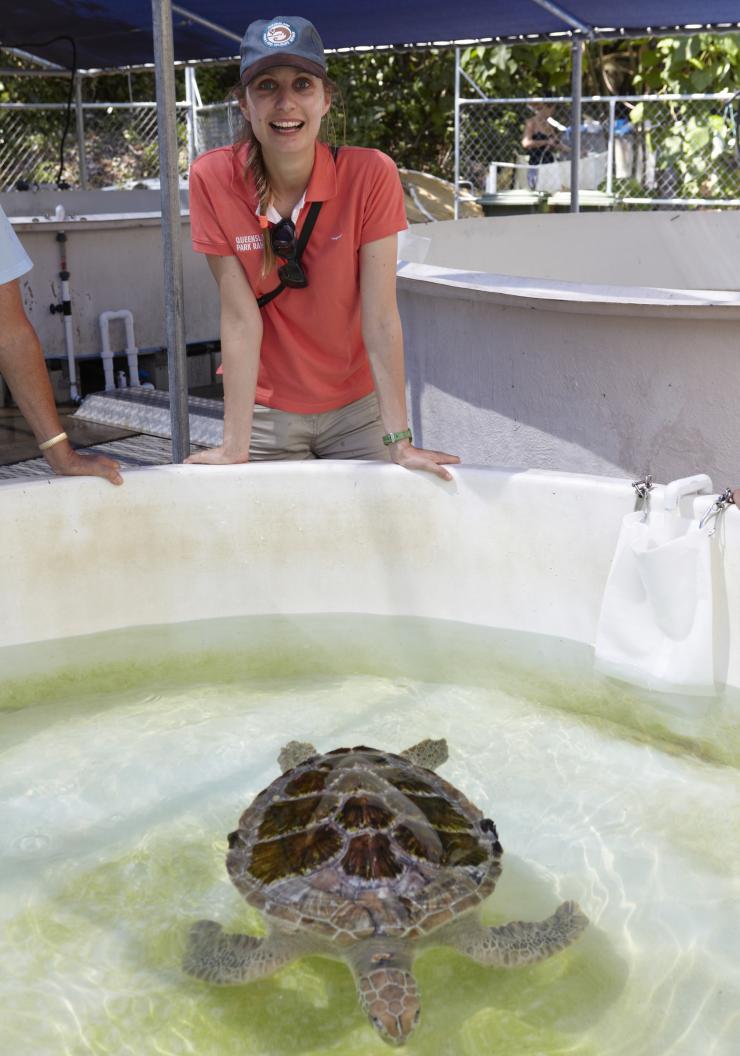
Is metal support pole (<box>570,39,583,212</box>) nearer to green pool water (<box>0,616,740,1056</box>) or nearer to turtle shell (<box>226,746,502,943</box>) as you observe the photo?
green pool water (<box>0,616,740,1056</box>)

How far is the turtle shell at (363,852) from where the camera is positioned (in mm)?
1676

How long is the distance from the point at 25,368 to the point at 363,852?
1.33 metres

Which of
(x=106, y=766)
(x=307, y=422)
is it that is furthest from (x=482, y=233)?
(x=106, y=766)

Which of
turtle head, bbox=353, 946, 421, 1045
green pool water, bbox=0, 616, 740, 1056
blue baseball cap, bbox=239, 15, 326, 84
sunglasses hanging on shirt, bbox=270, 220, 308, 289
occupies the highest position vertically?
blue baseball cap, bbox=239, 15, 326, 84

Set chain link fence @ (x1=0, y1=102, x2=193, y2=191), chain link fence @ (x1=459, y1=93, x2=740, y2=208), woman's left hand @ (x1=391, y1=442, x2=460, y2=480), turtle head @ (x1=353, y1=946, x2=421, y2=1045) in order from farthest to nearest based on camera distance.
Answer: chain link fence @ (x1=0, y1=102, x2=193, y2=191), chain link fence @ (x1=459, y1=93, x2=740, y2=208), woman's left hand @ (x1=391, y1=442, x2=460, y2=480), turtle head @ (x1=353, y1=946, x2=421, y2=1045)

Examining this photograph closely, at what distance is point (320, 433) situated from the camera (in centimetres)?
277

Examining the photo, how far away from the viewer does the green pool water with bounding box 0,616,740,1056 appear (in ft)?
5.49

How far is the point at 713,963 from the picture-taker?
1786mm

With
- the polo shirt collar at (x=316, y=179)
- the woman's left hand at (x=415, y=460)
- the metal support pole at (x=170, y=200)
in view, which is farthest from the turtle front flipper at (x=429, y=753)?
A: the metal support pole at (x=170, y=200)

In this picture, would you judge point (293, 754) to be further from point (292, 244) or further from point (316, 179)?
point (316, 179)

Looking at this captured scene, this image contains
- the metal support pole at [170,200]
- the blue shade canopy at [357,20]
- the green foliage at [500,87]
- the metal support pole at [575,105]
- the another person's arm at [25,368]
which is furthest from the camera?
the green foliage at [500,87]

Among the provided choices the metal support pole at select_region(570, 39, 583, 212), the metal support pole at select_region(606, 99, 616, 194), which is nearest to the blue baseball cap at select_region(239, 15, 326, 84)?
the metal support pole at select_region(570, 39, 583, 212)

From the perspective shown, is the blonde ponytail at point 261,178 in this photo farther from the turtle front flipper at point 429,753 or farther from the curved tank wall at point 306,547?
the turtle front flipper at point 429,753

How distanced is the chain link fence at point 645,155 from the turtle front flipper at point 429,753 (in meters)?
8.08
